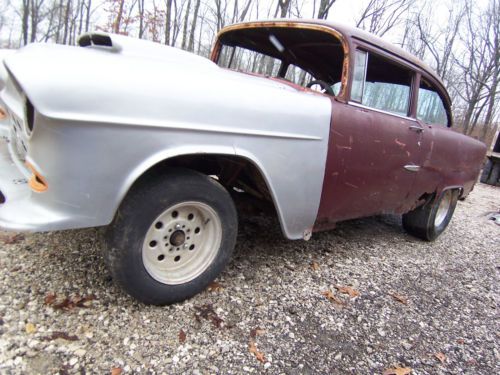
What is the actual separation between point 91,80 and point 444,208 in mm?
4627

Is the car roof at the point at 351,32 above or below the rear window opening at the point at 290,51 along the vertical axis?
above

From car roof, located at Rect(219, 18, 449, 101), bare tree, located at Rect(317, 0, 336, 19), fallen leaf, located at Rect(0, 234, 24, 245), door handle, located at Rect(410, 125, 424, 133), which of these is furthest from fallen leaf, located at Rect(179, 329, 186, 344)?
bare tree, located at Rect(317, 0, 336, 19)

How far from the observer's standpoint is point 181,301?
2105 mm

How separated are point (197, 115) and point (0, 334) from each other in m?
1.46

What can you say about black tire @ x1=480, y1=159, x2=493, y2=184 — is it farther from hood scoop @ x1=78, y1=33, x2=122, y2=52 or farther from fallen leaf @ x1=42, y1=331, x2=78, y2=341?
fallen leaf @ x1=42, y1=331, x2=78, y2=341

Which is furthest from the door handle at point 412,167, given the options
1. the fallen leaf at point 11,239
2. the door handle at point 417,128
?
the fallen leaf at point 11,239

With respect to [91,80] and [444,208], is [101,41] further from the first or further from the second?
[444,208]

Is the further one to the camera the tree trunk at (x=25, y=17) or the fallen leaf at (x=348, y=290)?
the tree trunk at (x=25, y=17)

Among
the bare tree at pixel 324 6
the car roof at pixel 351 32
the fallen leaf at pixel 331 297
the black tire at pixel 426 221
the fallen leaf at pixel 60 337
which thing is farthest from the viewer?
the bare tree at pixel 324 6

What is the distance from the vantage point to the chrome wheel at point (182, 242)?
1.96 m

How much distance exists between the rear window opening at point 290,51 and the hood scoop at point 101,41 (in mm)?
1473

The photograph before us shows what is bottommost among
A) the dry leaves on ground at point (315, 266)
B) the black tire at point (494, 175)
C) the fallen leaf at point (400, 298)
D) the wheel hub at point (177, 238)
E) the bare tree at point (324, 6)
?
the black tire at point (494, 175)

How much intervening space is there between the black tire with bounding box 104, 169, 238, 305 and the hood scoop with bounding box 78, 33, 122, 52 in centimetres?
78

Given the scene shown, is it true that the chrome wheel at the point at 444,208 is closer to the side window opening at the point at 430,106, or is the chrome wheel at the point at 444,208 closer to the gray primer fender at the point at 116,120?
the side window opening at the point at 430,106
